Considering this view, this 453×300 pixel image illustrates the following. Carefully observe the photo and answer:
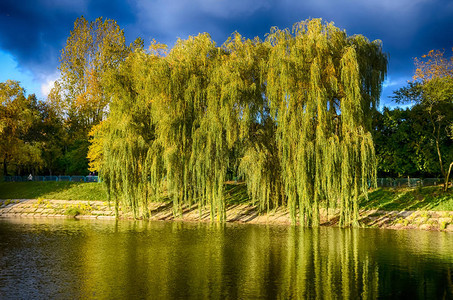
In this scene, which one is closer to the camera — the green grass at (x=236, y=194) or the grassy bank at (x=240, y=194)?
the grassy bank at (x=240, y=194)

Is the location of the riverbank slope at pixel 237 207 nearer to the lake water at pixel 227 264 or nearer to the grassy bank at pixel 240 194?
the grassy bank at pixel 240 194

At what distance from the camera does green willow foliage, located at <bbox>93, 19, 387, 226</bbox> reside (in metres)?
26.3

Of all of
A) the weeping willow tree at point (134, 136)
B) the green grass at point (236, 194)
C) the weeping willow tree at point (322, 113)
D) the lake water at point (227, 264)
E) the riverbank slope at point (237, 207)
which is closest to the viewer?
the lake water at point (227, 264)

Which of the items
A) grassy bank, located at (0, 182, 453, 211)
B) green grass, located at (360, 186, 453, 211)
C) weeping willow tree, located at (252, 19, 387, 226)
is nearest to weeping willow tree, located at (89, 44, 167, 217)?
grassy bank, located at (0, 182, 453, 211)

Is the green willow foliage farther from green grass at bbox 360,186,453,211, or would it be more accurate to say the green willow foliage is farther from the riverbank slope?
green grass at bbox 360,186,453,211

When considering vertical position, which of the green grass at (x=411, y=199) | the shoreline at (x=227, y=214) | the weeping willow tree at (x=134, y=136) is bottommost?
the shoreline at (x=227, y=214)

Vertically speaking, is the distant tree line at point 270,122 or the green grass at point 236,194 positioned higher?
the distant tree line at point 270,122

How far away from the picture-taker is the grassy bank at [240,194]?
103ft

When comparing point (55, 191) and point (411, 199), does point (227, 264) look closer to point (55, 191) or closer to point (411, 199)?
point (411, 199)

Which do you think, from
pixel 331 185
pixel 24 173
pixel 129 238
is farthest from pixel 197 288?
pixel 24 173

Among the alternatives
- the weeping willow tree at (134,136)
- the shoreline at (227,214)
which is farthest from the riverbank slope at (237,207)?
the weeping willow tree at (134,136)

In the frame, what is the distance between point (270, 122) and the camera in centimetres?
3067

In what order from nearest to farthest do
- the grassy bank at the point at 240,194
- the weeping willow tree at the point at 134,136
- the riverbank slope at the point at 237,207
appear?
the riverbank slope at the point at 237,207 < the weeping willow tree at the point at 134,136 < the grassy bank at the point at 240,194

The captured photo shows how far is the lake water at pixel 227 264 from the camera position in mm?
13305
